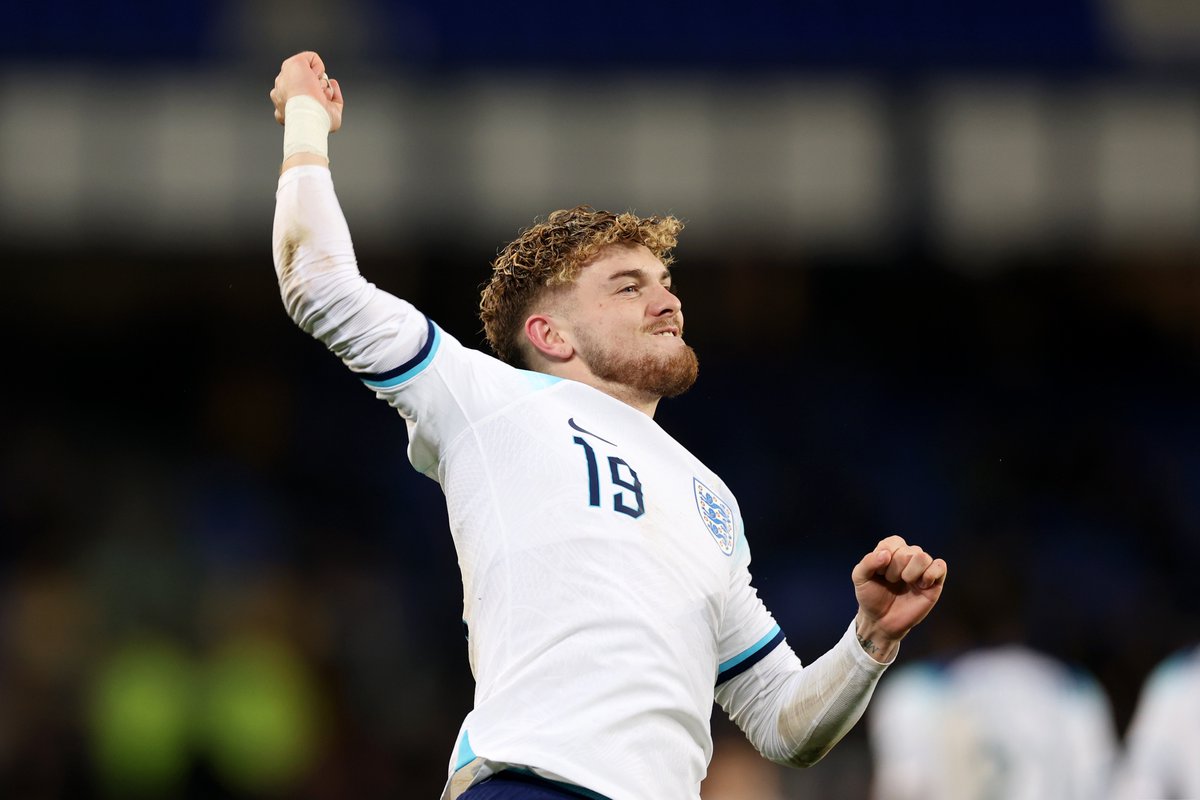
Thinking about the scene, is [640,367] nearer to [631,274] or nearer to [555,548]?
[631,274]

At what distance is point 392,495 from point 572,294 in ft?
30.5

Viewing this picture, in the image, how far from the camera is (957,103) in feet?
44.5

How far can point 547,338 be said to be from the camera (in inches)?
177

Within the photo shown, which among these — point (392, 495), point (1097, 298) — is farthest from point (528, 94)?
point (1097, 298)

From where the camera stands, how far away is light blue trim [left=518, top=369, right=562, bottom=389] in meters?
4.21

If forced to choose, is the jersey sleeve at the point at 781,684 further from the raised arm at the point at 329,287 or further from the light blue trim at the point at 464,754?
the raised arm at the point at 329,287

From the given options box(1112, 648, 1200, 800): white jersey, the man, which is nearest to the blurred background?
box(1112, 648, 1200, 800): white jersey

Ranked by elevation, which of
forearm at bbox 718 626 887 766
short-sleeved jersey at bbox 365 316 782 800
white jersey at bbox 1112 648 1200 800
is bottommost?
white jersey at bbox 1112 648 1200 800

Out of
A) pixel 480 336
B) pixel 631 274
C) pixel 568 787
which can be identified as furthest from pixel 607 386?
pixel 480 336

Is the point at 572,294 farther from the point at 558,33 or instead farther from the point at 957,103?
the point at 957,103

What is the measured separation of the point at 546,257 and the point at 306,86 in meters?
0.81

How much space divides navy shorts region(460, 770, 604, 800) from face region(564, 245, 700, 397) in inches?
44.9

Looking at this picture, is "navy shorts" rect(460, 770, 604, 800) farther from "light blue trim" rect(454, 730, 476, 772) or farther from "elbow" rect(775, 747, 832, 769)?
"elbow" rect(775, 747, 832, 769)

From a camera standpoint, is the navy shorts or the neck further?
the neck
